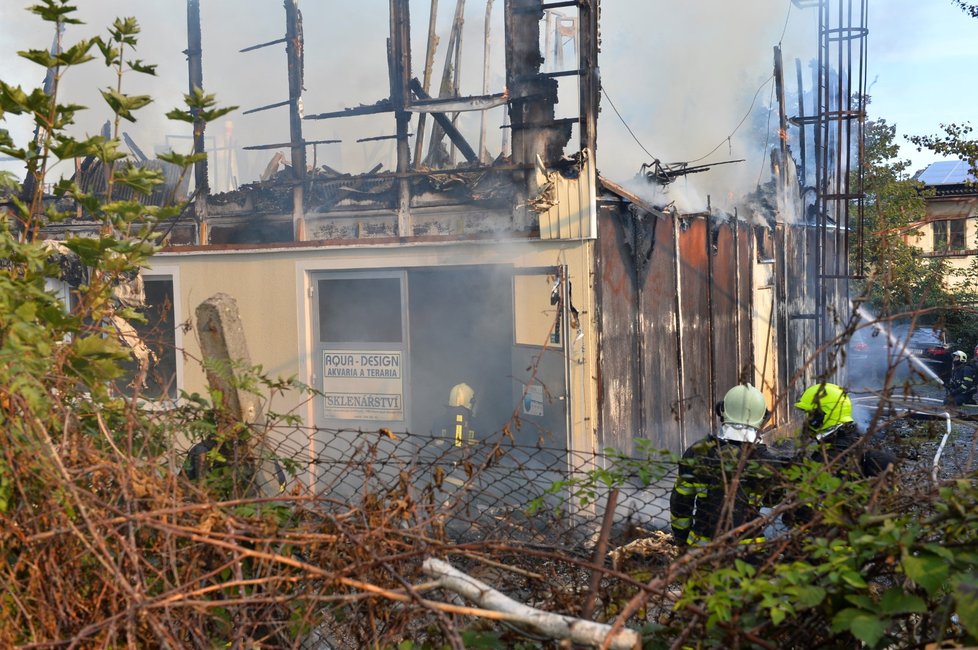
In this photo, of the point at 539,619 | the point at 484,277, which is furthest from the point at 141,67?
the point at 484,277

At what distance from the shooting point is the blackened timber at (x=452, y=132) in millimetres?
9945

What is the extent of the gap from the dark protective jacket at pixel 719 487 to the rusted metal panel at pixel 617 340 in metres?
4.34

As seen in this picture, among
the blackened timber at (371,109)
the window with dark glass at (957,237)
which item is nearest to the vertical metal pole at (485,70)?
the blackened timber at (371,109)

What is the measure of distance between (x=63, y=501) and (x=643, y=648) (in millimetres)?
1635

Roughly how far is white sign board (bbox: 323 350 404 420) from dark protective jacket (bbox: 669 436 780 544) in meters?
5.90

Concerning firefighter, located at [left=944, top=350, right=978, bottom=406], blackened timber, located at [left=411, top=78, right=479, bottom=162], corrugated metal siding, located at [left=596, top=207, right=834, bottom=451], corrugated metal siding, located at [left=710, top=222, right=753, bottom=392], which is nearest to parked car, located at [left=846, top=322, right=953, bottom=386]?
firefighter, located at [left=944, top=350, right=978, bottom=406]

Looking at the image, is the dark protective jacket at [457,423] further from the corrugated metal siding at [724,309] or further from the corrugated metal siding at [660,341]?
the corrugated metal siding at [724,309]

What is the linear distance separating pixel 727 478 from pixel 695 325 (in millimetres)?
7721

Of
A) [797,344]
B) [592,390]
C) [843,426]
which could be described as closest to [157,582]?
[843,426]

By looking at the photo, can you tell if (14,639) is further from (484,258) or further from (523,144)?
(523,144)

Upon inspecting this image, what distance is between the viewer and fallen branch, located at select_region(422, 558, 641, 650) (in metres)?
1.95

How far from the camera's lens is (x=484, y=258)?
862cm

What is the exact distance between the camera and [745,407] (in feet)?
12.9

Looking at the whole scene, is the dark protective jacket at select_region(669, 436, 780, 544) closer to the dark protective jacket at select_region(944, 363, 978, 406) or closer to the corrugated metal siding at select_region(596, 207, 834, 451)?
the corrugated metal siding at select_region(596, 207, 834, 451)
